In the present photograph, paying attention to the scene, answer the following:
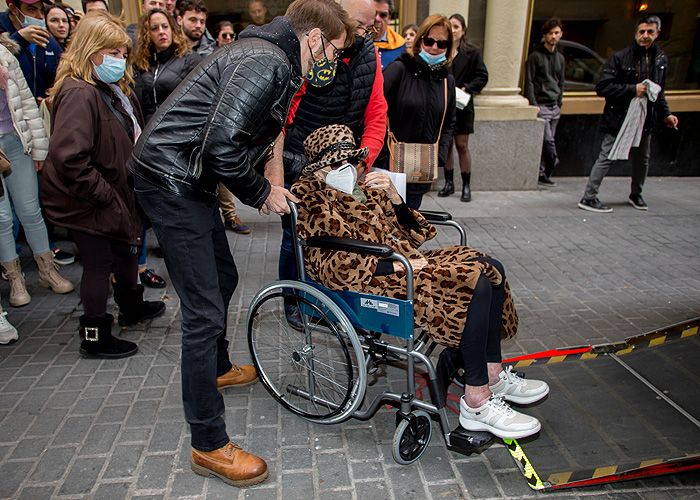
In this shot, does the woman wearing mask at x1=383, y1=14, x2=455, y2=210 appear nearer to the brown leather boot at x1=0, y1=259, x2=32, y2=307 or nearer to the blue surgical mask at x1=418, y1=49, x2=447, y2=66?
the blue surgical mask at x1=418, y1=49, x2=447, y2=66

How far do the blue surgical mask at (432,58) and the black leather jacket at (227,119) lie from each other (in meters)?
2.46

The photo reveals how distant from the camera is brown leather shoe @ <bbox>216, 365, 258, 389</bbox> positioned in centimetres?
326

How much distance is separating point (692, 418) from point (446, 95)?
2.94 meters

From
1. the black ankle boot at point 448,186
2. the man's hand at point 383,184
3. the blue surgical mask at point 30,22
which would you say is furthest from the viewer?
the black ankle boot at point 448,186

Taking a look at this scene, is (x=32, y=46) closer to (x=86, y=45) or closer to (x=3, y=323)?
(x=86, y=45)

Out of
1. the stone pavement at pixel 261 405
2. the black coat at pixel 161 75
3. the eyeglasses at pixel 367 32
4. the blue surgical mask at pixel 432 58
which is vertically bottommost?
the stone pavement at pixel 261 405

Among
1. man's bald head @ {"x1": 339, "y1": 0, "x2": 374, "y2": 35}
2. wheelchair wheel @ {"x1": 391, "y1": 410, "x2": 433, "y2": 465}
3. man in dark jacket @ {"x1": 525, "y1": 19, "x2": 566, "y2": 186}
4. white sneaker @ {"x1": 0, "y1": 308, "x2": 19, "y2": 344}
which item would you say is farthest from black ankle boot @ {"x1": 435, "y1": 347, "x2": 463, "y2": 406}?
man in dark jacket @ {"x1": 525, "y1": 19, "x2": 566, "y2": 186}

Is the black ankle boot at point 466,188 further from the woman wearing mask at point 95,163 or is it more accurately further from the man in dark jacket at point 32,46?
the man in dark jacket at point 32,46

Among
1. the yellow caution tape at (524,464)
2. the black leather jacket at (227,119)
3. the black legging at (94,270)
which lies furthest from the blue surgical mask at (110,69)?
the yellow caution tape at (524,464)

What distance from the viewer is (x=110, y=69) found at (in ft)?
11.0

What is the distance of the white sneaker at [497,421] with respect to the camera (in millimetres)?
2664

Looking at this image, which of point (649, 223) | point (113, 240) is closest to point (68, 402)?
point (113, 240)

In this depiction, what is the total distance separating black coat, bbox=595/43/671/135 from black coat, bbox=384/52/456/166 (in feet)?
9.39

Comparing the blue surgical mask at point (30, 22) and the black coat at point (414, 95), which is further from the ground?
the blue surgical mask at point (30, 22)
